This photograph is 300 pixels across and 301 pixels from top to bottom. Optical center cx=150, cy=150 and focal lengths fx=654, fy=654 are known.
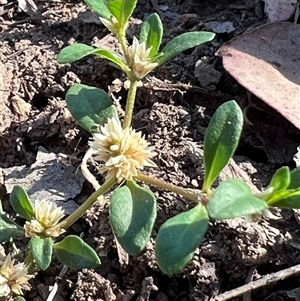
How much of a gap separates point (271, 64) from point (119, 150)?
0.93m

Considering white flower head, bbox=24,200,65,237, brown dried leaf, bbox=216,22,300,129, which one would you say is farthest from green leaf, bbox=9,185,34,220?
brown dried leaf, bbox=216,22,300,129

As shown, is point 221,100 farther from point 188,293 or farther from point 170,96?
point 188,293

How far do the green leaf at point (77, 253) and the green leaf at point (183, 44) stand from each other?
53 cm

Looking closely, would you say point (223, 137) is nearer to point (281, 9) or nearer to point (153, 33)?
point (153, 33)

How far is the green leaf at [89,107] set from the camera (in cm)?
182

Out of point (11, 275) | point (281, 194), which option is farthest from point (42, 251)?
point (281, 194)

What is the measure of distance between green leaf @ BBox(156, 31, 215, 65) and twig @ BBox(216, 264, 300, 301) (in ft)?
2.27

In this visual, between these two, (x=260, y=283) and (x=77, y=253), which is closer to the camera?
(x=77, y=253)

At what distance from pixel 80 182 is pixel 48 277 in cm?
34

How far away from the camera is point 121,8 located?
1713 mm

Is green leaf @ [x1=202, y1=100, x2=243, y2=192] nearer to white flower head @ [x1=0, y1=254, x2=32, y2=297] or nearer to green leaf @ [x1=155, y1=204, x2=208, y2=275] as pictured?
green leaf @ [x1=155, y1=204, x2=208, y2=275]

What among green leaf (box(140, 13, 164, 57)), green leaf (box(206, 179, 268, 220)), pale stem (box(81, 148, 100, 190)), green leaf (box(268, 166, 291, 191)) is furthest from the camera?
pale stem (box(81, 148, 100, 190))

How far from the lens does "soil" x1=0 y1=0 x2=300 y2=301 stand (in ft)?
6.45

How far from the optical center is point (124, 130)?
1.63 m
